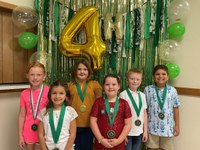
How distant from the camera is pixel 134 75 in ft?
7.39

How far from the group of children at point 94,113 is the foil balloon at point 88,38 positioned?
19 cm

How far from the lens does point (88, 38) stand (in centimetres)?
252

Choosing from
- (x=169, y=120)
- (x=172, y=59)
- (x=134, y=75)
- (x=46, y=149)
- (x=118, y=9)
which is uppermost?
(x=118, y=9)

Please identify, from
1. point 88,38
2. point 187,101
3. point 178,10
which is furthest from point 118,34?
point 187,101

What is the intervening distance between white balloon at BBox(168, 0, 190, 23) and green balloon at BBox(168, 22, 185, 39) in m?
0.08

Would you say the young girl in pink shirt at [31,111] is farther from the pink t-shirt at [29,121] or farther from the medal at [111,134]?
the medal at [111,134]

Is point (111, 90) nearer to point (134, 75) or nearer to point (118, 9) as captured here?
point (134, 75)

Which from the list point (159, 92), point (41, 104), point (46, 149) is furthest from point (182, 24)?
point (46, 149)

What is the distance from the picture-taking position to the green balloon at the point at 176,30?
250 centimetres

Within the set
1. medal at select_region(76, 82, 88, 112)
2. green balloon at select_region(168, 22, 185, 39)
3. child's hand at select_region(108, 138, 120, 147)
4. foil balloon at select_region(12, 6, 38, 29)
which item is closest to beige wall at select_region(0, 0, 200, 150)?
green balloon at select_region(168, 22, 185, 39)

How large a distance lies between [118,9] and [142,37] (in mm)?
429

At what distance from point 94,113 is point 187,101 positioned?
1.22 m

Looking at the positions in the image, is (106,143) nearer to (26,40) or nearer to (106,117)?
(106,117)

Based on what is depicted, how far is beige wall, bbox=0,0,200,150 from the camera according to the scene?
100 inches
